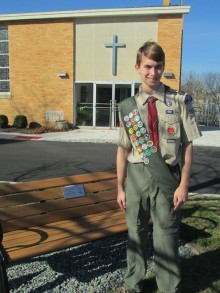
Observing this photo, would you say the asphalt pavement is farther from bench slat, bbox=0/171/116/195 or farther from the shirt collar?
the shirt collar

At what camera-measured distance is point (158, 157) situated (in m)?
2.77

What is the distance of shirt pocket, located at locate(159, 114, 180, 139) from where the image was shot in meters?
2.73

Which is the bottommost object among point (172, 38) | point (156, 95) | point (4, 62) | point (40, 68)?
point (156, 95)

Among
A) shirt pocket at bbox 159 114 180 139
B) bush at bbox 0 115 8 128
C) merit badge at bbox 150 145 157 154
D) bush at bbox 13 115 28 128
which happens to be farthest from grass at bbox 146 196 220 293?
bush at bbox 0 115 8 128

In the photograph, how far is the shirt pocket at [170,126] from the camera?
273 cm

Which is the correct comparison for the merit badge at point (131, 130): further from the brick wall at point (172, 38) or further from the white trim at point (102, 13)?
the white trim at point (102, 13)

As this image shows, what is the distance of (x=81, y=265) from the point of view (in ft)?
12.3

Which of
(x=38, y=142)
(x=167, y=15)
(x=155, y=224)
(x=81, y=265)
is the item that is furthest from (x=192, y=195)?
(x=167, y=15)

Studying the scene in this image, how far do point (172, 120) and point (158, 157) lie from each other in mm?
293

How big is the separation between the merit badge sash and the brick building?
15.6 meters

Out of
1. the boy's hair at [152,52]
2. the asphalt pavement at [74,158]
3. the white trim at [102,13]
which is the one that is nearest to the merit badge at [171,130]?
the boy's hair at [152,52]

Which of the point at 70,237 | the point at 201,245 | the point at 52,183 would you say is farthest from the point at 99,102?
the point at 70,237

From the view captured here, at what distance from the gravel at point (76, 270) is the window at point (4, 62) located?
58.4 feet

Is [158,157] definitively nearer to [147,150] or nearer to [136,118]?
[147,150]
